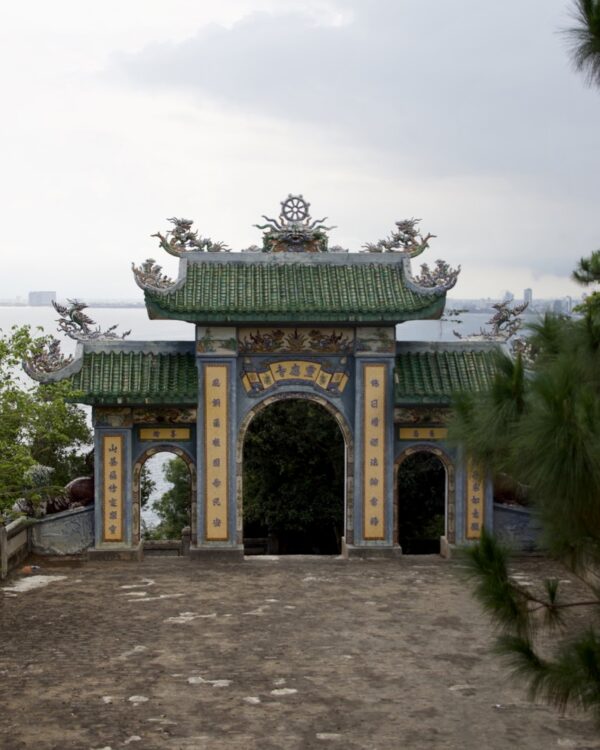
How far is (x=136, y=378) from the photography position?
16.0 metres

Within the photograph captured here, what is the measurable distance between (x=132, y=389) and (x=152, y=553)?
202 inches

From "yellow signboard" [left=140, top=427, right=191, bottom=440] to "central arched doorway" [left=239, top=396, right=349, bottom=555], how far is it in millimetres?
6196

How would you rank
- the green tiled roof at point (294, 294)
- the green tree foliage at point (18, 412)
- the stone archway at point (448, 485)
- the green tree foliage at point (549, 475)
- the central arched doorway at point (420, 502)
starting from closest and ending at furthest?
the green tree foliage at point (549, 475) < the green tree foliage at point (18, 412) < the green tiled roof at point (294, 294) < the stone archway at point (448, 485) < the central arched doorway at point (420, 502)

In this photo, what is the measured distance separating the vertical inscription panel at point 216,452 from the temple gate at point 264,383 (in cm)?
2

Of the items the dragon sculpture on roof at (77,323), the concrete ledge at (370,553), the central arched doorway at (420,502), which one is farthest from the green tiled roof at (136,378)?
the central arched doorway at (420,502)

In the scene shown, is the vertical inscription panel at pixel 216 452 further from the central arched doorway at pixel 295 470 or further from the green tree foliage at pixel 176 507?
the green tree foliage at pixel 176 507

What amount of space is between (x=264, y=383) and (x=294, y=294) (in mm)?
1507

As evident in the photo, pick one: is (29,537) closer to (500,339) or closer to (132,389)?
(132,389)

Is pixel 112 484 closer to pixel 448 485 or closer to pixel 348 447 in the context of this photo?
pixel 348 447

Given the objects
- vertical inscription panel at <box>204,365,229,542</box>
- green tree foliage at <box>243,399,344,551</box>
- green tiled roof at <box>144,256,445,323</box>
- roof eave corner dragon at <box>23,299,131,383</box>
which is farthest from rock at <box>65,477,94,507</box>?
green tree foliage at <box>243,399,344,551</box>

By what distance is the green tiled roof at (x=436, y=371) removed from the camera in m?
15.9

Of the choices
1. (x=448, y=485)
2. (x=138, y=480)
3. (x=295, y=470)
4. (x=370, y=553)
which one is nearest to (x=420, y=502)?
(x=295, y=470)

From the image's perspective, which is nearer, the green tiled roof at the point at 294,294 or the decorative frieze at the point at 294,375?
the green tiled roof at the point at 294,294

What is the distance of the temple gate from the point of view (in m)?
16.0
